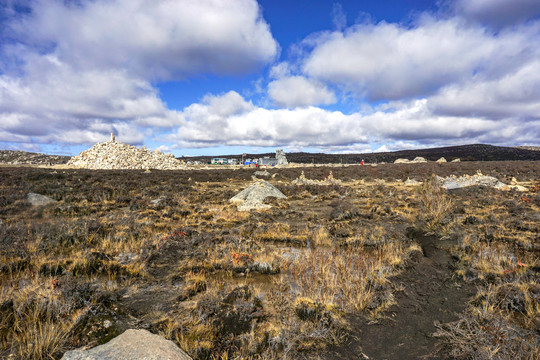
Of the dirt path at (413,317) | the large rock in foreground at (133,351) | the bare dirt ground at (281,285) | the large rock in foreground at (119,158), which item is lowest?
the dirt path at (413,317)

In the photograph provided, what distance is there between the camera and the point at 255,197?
16.9 metres

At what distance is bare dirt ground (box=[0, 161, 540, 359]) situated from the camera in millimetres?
3766

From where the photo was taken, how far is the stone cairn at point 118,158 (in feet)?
138

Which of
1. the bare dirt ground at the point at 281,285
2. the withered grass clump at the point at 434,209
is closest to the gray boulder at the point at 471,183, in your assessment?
the bare dirt ground at the point at 281,285

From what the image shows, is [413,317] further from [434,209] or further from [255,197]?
[255,197]

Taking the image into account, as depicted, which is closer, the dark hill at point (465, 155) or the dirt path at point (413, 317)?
the dirt path at point (413, 317)

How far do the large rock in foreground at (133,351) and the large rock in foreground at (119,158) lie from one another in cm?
4465

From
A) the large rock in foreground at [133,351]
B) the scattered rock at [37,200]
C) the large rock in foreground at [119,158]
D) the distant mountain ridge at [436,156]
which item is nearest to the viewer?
the large rock in foreground at [133,351]

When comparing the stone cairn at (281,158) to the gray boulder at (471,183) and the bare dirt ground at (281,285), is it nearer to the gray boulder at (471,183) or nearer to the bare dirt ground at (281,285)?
the gray boulder at (471,183)

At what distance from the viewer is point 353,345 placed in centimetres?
399

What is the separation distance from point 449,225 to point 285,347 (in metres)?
8.53

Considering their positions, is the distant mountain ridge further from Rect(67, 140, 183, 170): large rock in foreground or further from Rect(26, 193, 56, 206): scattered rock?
Rect(26, 193, 56, 206): scattered rock

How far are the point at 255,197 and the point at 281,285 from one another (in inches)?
440

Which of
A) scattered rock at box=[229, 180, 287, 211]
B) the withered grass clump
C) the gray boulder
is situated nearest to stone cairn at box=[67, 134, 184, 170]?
scattered rock at box=[229, 180, 287, 211]
